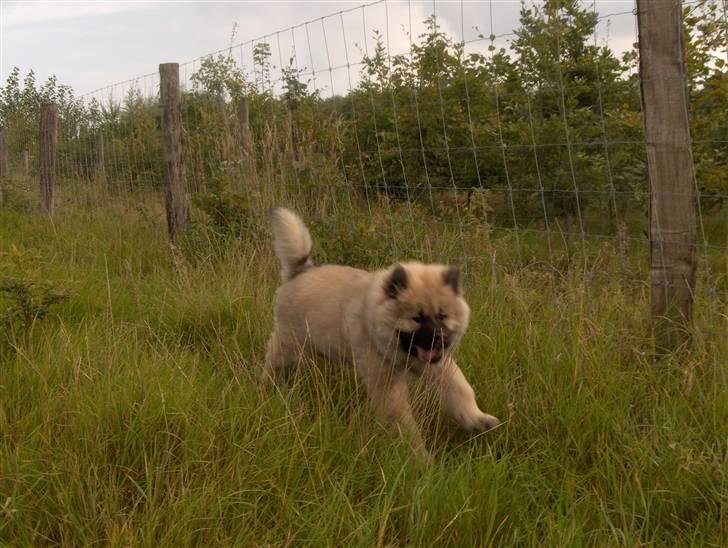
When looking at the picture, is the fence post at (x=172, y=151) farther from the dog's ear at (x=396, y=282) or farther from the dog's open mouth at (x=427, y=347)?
the dog's open mouth at (x=427, y=347)

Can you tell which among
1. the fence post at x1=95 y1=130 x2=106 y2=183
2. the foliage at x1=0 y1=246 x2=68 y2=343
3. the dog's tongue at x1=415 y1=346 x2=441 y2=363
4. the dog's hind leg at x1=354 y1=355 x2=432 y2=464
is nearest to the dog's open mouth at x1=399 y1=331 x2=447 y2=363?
the dog's tongue at x1=415 y1=346 x2=441 y2=363

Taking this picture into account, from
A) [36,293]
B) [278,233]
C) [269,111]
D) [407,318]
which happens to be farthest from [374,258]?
[269,111]

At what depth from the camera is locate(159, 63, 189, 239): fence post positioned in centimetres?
665

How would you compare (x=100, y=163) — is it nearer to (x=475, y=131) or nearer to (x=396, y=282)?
(x=475, y=131)

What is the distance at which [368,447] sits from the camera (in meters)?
2.59

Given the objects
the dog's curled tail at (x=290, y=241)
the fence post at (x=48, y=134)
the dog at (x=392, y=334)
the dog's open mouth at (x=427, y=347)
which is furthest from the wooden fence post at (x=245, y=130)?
the fence post at (x=48, y=134)

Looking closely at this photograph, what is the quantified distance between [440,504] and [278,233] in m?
2.06

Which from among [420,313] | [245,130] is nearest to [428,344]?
[420,313]

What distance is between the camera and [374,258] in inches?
197

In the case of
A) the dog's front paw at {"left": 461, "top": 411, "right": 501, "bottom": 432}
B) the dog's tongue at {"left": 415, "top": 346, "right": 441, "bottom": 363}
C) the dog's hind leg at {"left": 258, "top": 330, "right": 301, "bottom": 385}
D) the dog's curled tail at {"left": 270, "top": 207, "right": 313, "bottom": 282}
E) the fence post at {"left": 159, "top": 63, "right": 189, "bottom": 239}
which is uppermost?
the fence post at {"left": 159, "top": 63, "right": 189, "bottom": 239}

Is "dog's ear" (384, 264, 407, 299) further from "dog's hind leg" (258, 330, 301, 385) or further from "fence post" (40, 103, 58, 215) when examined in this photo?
"fence post" (40, 103, 58, 215)

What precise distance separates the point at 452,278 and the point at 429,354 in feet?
1.34

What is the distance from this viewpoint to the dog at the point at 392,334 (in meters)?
2.92

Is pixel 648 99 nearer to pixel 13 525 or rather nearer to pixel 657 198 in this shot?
pixel 657 198
